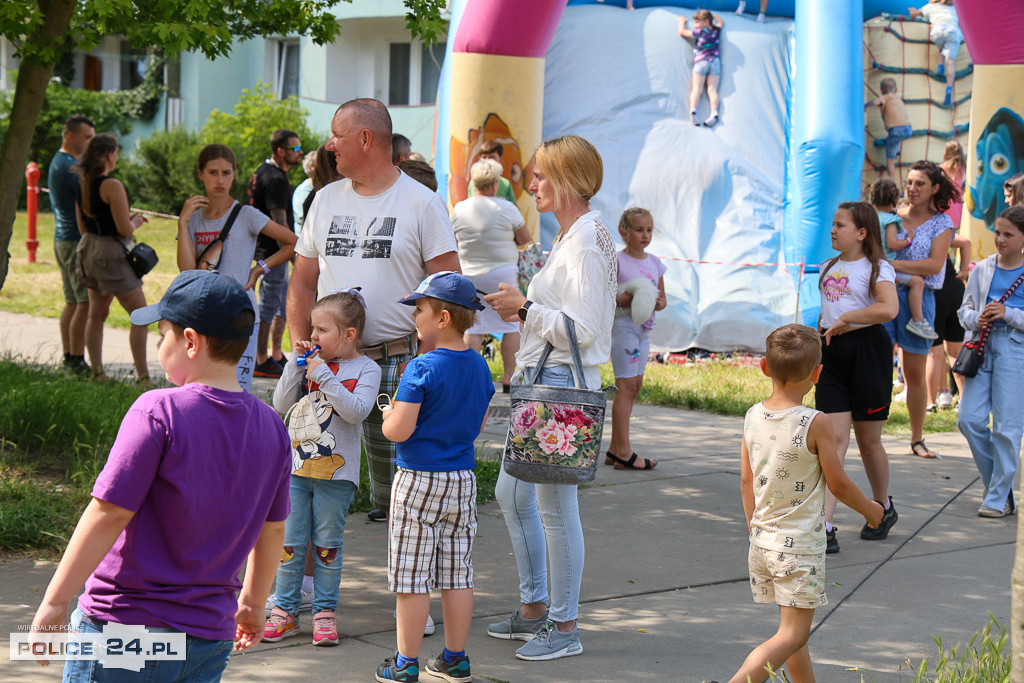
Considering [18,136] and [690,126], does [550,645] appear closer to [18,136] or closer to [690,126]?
[18,136]

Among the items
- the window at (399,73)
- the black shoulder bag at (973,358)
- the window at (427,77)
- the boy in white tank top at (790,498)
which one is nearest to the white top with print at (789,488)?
the boy in white tank top at (790,498)

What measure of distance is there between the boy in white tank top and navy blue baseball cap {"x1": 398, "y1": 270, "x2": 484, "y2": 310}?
1052mm

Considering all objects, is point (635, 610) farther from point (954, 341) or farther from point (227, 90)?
point (227, 90)

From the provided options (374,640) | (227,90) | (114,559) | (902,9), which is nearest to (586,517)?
(374,640)

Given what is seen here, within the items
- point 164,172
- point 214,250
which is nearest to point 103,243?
point 214,250

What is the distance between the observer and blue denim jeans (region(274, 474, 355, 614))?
4.16 metres

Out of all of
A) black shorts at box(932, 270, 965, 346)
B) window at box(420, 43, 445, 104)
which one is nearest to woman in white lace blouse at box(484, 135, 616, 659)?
black shorts at box(932, 270, 965, 346)

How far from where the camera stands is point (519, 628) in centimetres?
431

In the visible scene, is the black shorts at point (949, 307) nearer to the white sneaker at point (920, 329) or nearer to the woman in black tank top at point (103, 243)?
the white sneaker at point (920, 329)

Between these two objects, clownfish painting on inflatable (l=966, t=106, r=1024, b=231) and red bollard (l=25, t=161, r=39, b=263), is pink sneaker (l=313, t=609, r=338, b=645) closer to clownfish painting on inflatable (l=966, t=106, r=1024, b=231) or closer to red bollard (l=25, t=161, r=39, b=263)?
clownfish painting on inflatable (l=966, t=106, r=1024, b=231)

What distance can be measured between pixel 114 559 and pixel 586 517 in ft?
12.6

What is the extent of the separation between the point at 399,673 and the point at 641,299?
11.8 ft

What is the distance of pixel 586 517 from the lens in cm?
602

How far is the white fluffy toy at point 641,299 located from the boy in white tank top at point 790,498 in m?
3.09
